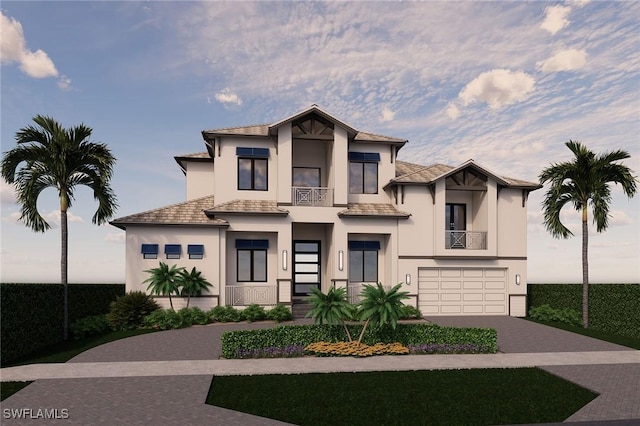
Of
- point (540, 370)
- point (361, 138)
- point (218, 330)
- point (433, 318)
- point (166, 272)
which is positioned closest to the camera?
point (540, 370)

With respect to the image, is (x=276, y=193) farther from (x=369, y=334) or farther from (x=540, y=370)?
(x=540, y=370)

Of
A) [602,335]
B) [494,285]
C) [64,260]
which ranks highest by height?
[64,260]

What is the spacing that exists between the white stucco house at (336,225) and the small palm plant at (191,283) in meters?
0.44

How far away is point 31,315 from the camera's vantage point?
14.0 metres

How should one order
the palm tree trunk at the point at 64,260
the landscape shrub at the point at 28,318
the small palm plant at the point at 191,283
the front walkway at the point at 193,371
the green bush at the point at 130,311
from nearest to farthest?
the front walkway at the point at 193,371, the landscape shrub at the point at 28,318, the palm tree trunk at the point at 64,260, the green bush at the point at 130,311, the small palm plant at the point at 191,283

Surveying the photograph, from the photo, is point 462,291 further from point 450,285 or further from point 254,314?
point 254,314

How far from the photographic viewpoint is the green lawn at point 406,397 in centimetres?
838

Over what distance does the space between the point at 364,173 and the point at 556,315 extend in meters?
11.8

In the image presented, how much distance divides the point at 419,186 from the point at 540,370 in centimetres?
1203

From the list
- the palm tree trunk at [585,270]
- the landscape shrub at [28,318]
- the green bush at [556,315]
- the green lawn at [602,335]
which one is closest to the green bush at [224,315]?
the landscape shrub at [28,318]

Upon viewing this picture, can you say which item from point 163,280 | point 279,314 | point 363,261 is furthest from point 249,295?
point 363,261

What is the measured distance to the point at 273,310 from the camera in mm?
19797

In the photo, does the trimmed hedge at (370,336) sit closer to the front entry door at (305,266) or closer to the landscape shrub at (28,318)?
the landscape shrub at (28,318)

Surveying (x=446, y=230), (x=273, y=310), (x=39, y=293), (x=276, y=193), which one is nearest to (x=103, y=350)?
(x=39, y=293)
